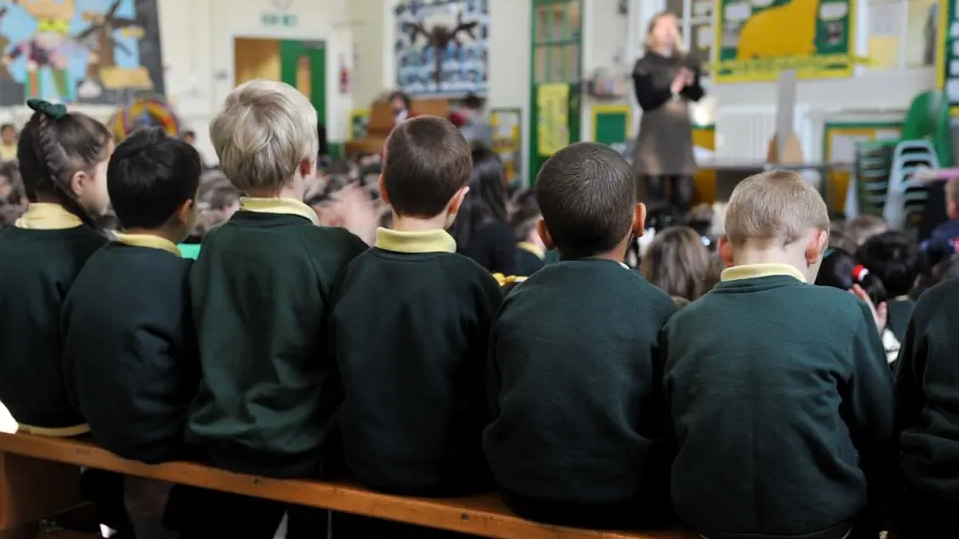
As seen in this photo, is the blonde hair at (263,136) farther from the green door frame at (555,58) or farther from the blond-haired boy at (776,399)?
the green door frame at (555,58)

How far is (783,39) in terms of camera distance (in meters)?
8.43

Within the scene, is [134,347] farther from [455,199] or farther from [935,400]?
[935,400]

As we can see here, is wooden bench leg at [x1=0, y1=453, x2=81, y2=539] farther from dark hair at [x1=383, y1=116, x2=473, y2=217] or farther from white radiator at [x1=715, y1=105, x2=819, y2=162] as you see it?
white radiator at [x1=715, y1=105, x2=819, y2=162]

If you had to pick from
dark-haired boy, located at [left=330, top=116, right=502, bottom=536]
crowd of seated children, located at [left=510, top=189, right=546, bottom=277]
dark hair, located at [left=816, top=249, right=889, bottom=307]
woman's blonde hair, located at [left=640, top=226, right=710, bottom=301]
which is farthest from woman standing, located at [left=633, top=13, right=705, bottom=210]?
dark-haired boy, located at [left=330, top=116, right=502, bottom=536]

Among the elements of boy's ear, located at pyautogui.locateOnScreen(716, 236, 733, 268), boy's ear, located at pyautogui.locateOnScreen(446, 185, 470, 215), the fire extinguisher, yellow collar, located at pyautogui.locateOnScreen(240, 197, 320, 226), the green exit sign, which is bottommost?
boy's ear, located at pyautogui.locateOnScreen(716, 236, 733, 268)

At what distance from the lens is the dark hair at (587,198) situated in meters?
1.80

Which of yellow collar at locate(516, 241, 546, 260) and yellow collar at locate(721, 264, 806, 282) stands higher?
yellow collar at locate(721, 264, 806, 282)

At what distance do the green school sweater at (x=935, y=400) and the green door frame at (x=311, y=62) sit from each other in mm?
11690

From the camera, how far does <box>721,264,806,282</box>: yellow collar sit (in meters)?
1.72

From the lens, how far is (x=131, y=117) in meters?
10.8

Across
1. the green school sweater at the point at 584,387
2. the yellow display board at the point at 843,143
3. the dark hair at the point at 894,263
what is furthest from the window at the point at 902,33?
the green school sweater at the point at 584,387

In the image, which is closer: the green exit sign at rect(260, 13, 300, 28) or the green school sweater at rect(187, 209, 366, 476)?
the green school sweater at rect(187, 209, 366, 476)

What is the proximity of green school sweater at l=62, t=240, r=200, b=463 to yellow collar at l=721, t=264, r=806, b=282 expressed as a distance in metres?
1.15

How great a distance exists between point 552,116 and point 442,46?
187 cm
